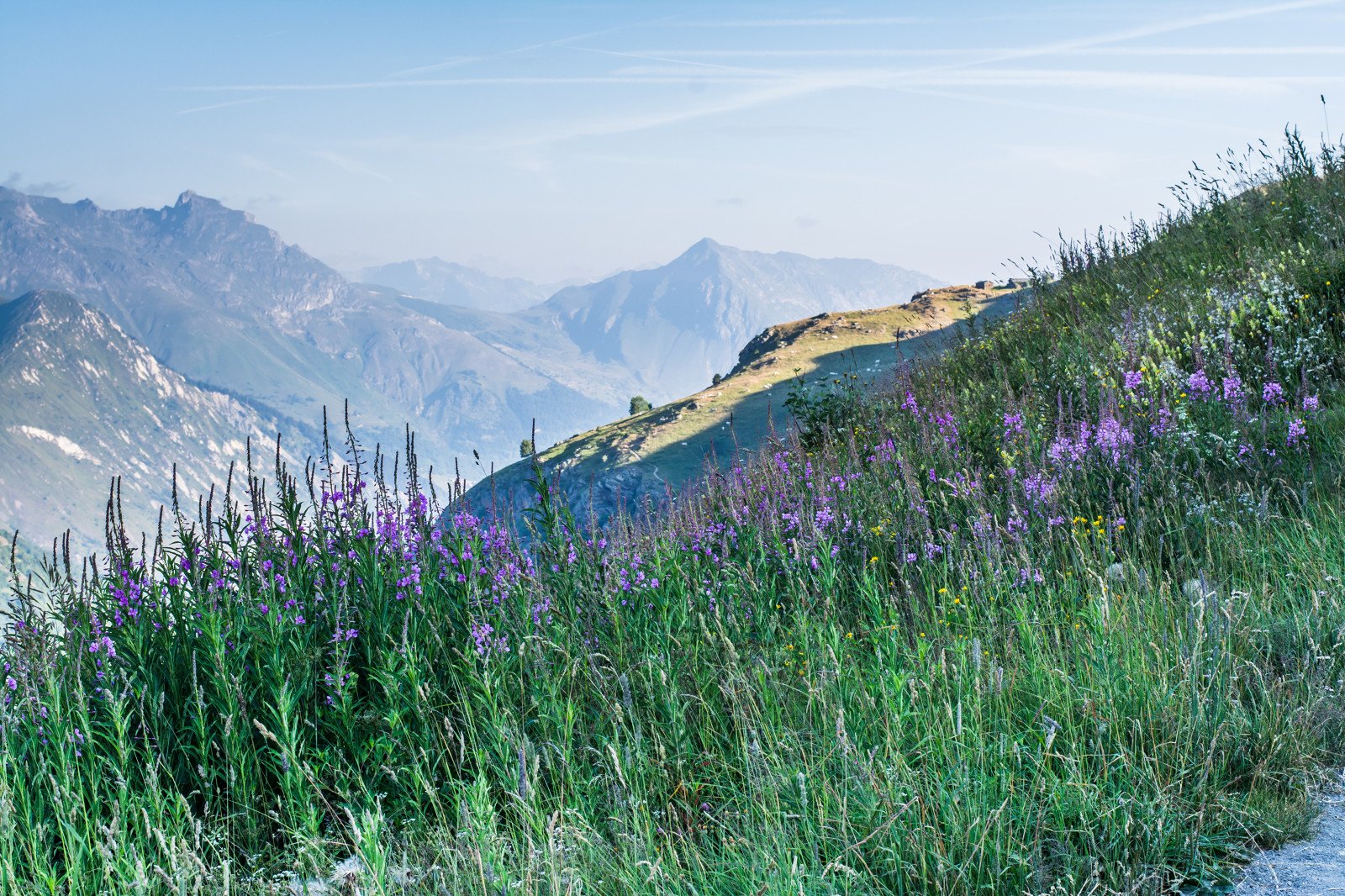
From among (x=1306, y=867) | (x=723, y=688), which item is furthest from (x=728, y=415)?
(x=1306, y=867)

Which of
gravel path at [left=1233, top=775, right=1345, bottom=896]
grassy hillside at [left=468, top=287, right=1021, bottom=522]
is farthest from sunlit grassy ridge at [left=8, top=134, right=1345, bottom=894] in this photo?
grassy hillside at [left=468, top=287, right=1021, bottom=522]

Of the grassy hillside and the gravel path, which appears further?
the grassy hillside

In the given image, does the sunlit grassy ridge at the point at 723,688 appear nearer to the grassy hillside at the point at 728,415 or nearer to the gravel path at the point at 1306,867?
the gravel path at the point at 1306,867

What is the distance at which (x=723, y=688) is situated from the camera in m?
3.79

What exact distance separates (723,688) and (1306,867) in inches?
80.4

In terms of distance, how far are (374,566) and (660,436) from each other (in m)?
9.66

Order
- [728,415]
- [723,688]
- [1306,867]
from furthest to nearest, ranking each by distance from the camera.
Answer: [728,415]
[723,688]
[1306,867]

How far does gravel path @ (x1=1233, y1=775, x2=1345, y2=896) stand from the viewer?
102 inches

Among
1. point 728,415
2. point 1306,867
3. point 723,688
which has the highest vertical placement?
point 728,415

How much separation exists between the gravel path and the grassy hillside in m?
7.59

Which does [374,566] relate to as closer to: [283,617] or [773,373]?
[283,617]

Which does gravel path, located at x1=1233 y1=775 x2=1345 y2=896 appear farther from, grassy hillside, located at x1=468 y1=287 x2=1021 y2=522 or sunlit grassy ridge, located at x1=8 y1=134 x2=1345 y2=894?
grassy hillside, located at x1=468 y1=287 x2=1021 y2=522

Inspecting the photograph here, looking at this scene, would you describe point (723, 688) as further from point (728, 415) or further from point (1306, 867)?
point (728, 415)

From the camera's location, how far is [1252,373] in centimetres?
729
